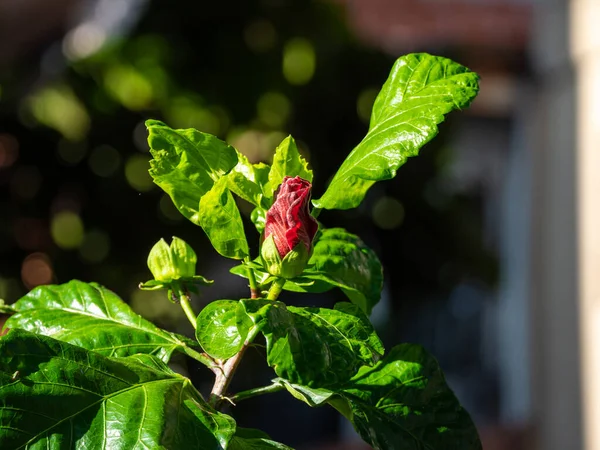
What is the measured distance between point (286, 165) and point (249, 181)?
0.10 ft

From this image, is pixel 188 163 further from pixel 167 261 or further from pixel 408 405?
pixel 408 405

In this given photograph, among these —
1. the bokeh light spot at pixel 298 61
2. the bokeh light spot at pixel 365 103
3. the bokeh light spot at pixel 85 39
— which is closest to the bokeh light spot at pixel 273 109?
the bokeh light spot at pixel 298 61

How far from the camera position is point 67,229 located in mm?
3016

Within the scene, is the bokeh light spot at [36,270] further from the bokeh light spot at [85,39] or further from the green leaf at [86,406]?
the green leaf at [86,406]

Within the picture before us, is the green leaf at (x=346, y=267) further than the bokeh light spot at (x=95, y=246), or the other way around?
the bokeh light spot at (x=95, y=246)

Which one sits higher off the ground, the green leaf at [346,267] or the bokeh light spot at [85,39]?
the bokeh light spot at [85,39]

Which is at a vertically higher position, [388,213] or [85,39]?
[85,39]

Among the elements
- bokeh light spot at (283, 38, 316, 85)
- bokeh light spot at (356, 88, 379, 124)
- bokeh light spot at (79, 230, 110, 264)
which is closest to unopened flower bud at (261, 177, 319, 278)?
bokeh light spot at (79, 230, 110, 264)

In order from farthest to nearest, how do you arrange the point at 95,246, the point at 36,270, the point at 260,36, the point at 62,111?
1. the point at 260,36
2. the point at 62,111
3. the point at 95,246
4. the point at 36,270

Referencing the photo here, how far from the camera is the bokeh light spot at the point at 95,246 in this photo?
2.97 m

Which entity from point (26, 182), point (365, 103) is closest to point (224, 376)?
point (26, 182)

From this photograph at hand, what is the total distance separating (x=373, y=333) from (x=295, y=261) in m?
0.07

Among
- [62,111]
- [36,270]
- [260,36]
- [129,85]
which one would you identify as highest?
[260,36]

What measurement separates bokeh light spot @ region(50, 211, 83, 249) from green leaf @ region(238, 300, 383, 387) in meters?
2.54
